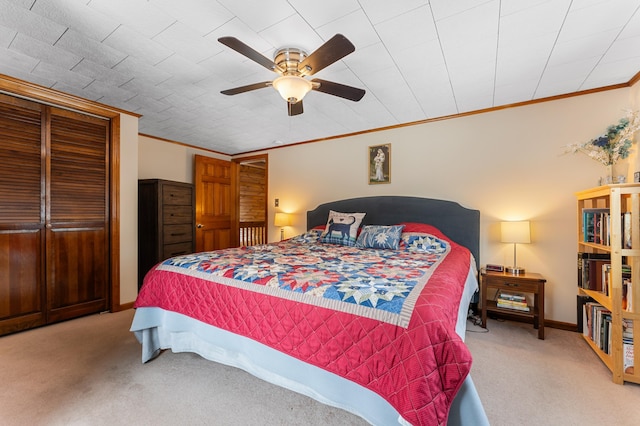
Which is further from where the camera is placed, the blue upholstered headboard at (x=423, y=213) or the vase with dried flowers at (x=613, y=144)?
the blue upholstered headboard at (x=423, y=213)

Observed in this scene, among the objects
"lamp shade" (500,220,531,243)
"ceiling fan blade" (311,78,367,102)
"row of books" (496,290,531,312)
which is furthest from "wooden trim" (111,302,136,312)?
"lamp shade" (500,220,531,243)

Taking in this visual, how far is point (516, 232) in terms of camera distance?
2.78m

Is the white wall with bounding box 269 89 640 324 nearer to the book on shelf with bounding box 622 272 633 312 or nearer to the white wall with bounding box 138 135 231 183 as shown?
the book on shelf with bounding box 622 272 633 312

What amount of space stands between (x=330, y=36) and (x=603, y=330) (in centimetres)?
304

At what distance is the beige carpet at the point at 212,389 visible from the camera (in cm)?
156

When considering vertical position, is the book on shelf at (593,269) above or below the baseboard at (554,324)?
above

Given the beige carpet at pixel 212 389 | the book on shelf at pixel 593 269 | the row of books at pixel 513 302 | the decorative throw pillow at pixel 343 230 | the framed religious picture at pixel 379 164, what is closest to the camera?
the beige carpet at pixel 212 389

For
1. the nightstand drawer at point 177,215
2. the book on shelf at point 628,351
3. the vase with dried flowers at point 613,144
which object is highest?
the vase with dried flowers at point 613,144

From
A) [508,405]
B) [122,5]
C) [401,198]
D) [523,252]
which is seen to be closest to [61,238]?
[122,5]

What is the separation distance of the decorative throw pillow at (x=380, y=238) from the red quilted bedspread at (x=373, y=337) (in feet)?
3.64

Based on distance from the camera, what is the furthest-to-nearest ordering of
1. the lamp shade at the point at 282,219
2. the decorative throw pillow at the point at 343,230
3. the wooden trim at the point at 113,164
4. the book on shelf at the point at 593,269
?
the lamp shade at the point at 282,219 → the decorative throw pillow at the point at 343,230 → the wooden trim at the point at 113,164 → the book on shelf at the point at 593,269

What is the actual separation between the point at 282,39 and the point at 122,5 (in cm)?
95

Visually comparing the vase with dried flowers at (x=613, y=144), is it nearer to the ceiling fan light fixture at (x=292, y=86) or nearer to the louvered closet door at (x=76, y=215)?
the ceiling fan light fixture at (x=292, y=86)

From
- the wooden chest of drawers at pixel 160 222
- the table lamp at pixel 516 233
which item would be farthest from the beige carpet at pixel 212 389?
the wooden chest of drawers at pixel 160 222
